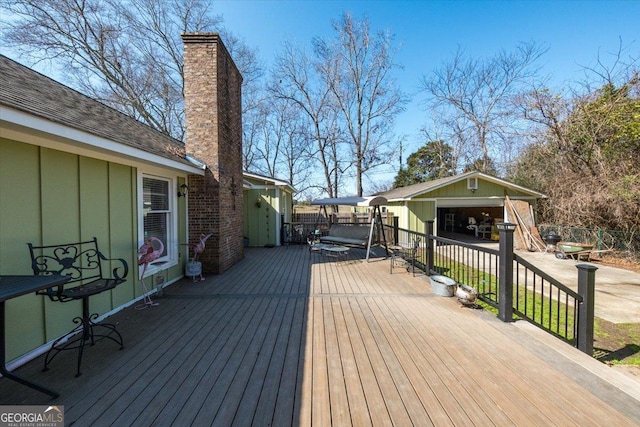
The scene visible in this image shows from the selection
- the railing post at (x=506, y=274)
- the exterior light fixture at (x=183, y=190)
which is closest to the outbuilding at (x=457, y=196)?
the railing post at (x=506, y=274)

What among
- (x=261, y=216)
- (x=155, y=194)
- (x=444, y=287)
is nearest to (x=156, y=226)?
(x=155, y=194)

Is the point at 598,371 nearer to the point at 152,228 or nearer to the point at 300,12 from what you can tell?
the point at 152,228

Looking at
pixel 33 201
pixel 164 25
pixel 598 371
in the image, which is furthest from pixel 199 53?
pixel 164 25

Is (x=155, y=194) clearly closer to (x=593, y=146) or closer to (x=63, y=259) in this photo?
(x=63, y=259)

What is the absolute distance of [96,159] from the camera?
3570 mm

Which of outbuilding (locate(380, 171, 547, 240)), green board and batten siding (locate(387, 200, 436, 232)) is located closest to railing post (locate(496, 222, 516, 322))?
outbuilding (locate(380, 171, 547, 240))

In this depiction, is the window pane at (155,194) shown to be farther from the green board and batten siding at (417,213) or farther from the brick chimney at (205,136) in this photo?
the green board and batten siding at (417,213)

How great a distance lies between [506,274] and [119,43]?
62.9 feet

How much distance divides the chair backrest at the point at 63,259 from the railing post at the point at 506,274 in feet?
15.3

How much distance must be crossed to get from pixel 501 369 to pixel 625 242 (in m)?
11.5

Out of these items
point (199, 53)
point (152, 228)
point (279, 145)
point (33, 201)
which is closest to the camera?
point (33, 201)

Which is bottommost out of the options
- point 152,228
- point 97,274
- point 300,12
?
point 97,274

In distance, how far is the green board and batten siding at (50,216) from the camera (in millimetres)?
2529

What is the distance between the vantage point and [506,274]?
346 cm
